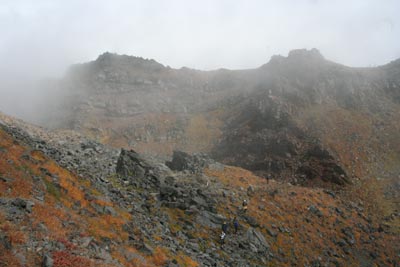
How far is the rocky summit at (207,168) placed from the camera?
65.5ft

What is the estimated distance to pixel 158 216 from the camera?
2850 centimetres

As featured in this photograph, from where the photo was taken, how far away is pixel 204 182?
39938mm

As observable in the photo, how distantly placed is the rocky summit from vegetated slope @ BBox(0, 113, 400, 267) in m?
0.13

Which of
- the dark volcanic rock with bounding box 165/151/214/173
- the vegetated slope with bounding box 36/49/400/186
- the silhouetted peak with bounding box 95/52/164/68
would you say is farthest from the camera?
the silhouetted peak with bounding box 95/52/164/68

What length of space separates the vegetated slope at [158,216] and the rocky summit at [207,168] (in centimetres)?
13

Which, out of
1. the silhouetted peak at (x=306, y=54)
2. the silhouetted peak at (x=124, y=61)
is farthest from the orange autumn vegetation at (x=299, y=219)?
the silhouetted peak at (x=124, y=61)

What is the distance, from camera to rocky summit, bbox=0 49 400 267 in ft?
65.5

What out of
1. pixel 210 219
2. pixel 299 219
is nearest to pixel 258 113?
pixel 299 219

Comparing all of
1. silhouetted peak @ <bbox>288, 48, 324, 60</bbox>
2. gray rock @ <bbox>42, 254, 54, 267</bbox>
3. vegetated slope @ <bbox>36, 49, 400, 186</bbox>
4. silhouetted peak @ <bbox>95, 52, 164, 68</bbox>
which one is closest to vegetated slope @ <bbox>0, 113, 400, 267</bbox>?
gray rock @ <bbox>42, 254, 54, 267</bbox>

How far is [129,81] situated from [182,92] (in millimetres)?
15414

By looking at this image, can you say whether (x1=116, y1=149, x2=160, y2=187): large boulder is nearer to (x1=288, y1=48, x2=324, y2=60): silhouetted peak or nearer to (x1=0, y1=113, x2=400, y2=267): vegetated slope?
(x1=0, y1=113, x2=400, y2=267): vegetated slope

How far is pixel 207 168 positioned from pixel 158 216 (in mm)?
19589

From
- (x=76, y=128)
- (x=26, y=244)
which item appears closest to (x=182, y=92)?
(x=76, y=128)

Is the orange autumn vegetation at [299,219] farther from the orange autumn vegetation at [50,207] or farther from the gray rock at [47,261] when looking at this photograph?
the gray rock at [47,261]
